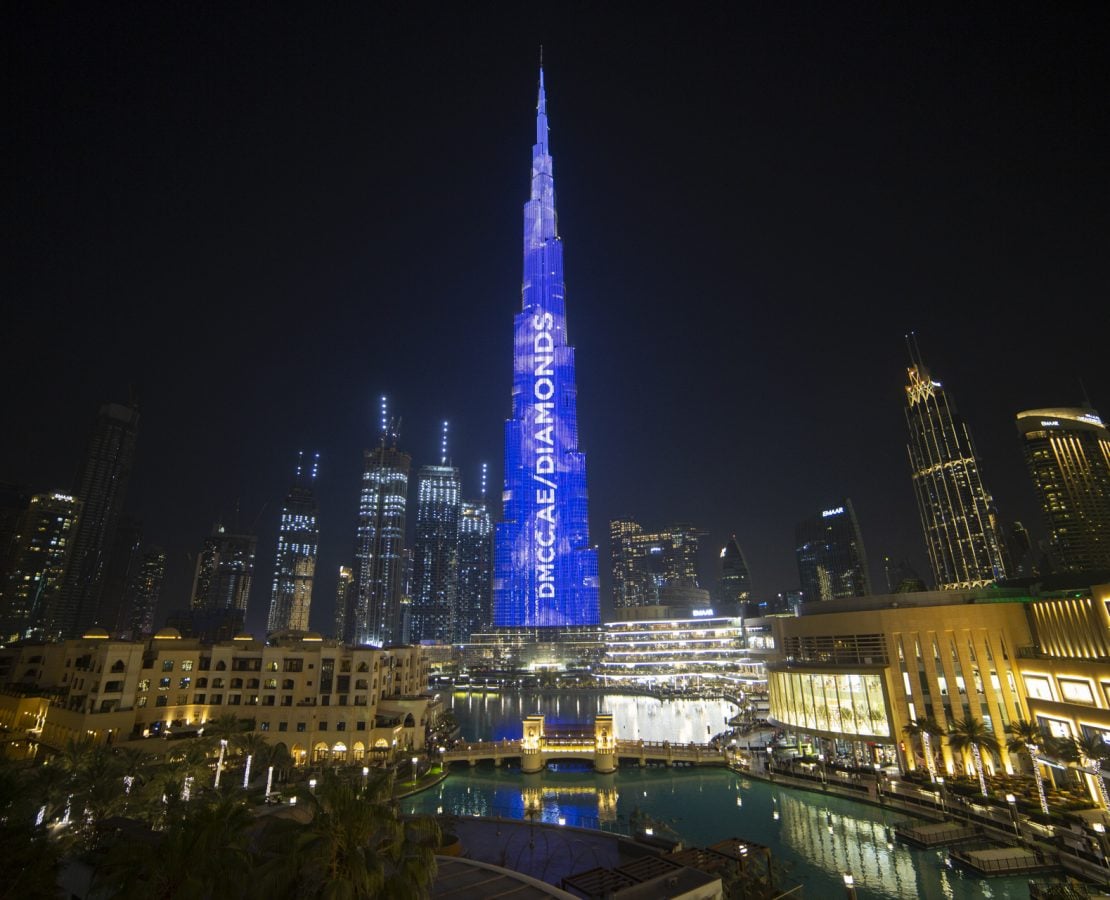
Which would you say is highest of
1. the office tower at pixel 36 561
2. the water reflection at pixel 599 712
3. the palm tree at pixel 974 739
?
the office tower at pixel 36 561

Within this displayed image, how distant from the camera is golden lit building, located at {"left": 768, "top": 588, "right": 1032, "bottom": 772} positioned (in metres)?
56.1

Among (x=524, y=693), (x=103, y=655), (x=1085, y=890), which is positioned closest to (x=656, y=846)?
(x=1085, y=890)

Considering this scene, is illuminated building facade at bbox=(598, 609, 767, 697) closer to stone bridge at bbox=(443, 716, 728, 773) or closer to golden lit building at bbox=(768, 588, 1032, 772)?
stone bridge at bbox=(443, 716, 728, 773)

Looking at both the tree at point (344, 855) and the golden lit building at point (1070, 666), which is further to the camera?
the golden lit building at point (1070, 666)

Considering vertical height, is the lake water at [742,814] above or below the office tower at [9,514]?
below

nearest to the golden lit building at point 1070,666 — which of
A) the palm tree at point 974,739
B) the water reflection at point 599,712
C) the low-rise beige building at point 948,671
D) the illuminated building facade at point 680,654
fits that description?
the low-rise beige building at point 948,671

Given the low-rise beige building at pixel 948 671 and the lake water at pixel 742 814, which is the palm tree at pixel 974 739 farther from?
the lake water at pixel 742 814

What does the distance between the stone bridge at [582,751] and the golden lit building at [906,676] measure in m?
13.0

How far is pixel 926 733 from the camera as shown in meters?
55.2

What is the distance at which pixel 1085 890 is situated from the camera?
34594 millimetres

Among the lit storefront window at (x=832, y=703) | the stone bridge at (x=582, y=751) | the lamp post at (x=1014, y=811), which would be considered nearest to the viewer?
the lamp post at (x=1014, y=811)

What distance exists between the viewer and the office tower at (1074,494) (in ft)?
620

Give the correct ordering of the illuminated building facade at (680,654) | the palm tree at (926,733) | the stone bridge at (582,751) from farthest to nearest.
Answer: the illuminated building facade at (680,654)
the stone bridge at (582,751)
the palm tree at (926,733)

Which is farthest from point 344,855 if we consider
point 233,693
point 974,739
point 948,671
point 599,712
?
point 599,712
